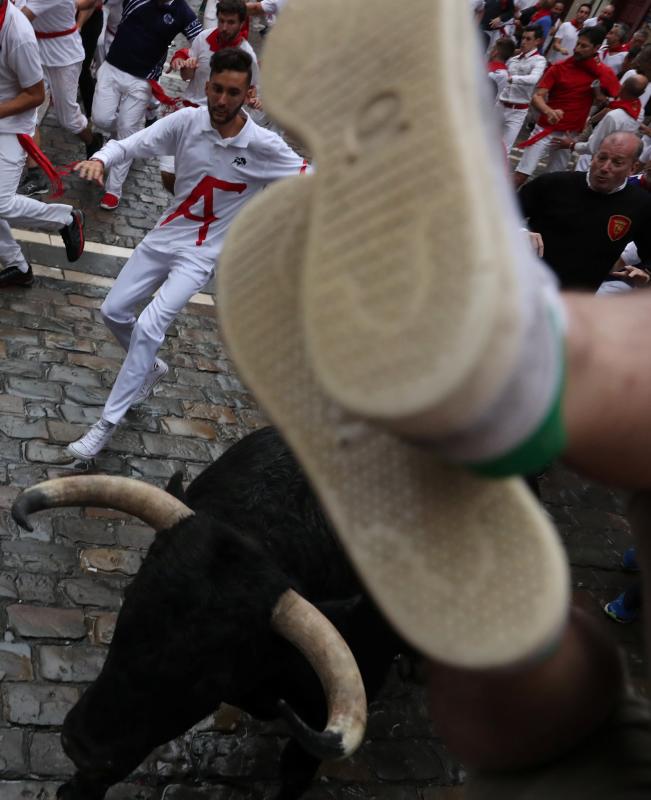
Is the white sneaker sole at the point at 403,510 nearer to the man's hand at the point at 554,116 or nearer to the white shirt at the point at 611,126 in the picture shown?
the white shirt at the point at 611,126

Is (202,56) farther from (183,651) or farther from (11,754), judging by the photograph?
(183,651)

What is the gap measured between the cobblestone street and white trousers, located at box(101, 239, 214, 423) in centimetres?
48

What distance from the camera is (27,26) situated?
5.64 m

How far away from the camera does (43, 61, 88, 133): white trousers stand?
812 centimetres

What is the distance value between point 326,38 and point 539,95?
1080 centimetres

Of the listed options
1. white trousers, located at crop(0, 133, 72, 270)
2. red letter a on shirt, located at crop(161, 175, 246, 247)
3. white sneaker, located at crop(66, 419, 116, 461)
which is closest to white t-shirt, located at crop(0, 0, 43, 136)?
white trousers, located at crop(0, 133, 72, 270)

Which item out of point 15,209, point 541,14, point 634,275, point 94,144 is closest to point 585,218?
point 634,275

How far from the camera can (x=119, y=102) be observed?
877 centimetres

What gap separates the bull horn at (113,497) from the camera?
3.07 meters

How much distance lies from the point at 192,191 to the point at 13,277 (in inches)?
75.6

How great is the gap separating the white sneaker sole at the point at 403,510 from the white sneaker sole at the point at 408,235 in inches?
7.9

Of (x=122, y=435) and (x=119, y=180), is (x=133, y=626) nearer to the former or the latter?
(x=122, y=435)

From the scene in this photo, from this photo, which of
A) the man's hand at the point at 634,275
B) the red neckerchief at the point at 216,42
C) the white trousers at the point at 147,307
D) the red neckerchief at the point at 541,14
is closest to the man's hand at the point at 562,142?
the red neckerchief at the point at 216,42

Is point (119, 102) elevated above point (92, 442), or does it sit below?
above
